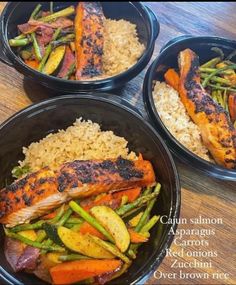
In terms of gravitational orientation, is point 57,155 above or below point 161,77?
below

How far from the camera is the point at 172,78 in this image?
1.94m

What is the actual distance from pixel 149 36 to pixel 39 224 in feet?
3.40

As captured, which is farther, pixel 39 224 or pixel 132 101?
pixel 132 101

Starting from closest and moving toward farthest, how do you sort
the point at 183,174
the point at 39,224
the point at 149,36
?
1. the point at 39,224
2. the point at 183,174
3. the point at 149,36

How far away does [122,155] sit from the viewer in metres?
1.65

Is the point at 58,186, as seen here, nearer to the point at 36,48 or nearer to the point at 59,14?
the point at 36,48

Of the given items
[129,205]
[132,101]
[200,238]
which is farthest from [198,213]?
[132,101]

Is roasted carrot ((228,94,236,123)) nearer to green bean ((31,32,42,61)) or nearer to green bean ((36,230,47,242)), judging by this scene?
green bean ((31,32,42,61))

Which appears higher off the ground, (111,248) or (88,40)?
(88,40)

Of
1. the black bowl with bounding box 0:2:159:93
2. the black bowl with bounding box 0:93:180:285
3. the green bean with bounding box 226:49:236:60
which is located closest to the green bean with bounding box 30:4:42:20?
the black bowl with bounding box 0:2:159:93

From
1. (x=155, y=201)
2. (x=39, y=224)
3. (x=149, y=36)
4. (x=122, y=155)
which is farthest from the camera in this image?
(x=149, y=36)

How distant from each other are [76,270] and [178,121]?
835mm

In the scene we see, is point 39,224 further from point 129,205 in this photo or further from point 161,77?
point 161,77

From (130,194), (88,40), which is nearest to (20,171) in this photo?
(130,194)
